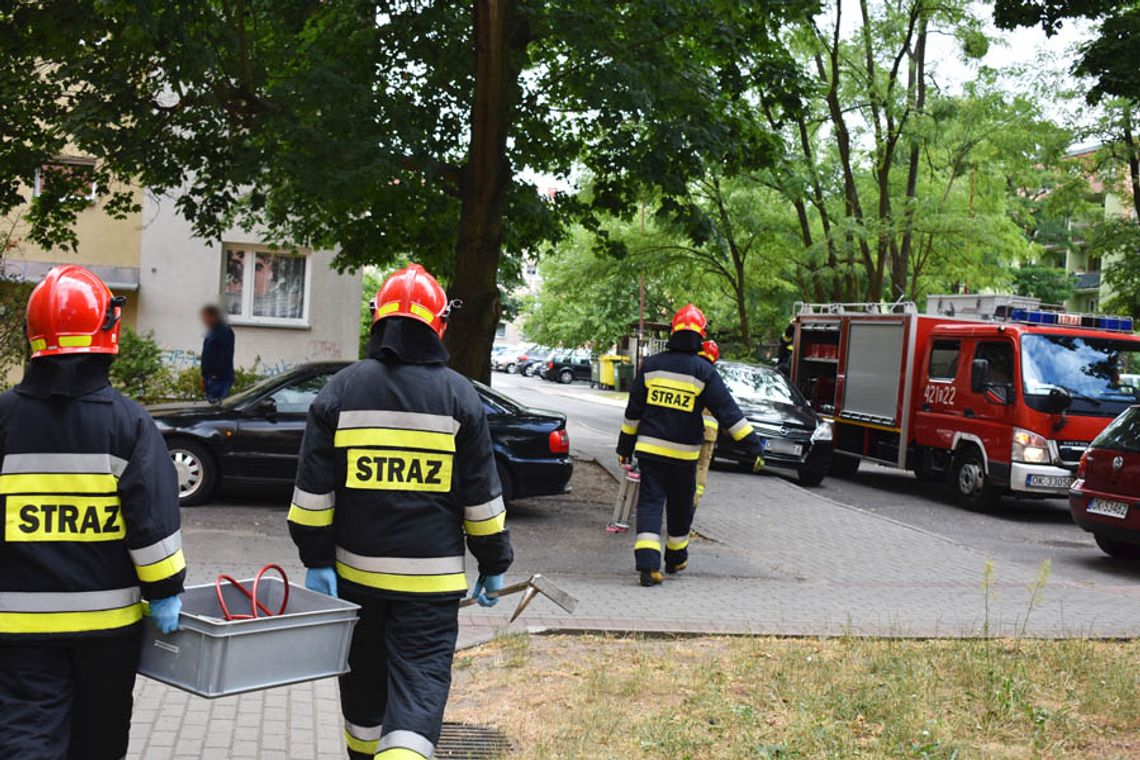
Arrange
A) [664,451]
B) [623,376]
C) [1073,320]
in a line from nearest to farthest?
[664,451], [1073,320], [623,376]

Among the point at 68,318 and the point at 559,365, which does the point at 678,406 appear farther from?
the point at 559,365

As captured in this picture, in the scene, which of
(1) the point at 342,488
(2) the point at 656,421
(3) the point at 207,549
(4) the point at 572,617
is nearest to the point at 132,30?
(3) the point at 207,549

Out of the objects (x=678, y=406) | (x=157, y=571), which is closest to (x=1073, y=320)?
(x=678, y=406)

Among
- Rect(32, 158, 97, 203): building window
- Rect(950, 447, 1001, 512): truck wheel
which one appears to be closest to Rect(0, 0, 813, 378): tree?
Rect(32, 158, 97, 203): building window

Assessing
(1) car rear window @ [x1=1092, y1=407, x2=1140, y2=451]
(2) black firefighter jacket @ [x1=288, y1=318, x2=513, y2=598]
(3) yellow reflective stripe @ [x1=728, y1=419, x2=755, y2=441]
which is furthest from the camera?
(1) car rear window @ [x1=1092, y1=407, x2=1140, y2=451]

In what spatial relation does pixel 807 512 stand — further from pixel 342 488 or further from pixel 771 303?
pixel 771 303

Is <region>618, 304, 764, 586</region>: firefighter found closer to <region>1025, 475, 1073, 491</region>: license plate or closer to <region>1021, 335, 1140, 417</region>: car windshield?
<region>1025, 475, 1073, 491</region>: license plate

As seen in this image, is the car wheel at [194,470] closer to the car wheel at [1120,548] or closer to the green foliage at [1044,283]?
the car wheel at [1120,548]

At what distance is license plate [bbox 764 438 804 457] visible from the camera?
16.9 metres

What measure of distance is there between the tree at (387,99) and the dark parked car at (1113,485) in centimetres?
500

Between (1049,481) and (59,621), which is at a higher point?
(59,621)

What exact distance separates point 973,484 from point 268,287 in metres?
14.3

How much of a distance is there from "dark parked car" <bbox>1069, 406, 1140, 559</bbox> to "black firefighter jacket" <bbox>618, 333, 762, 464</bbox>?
14.1 ft

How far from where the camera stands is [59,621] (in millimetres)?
3514
